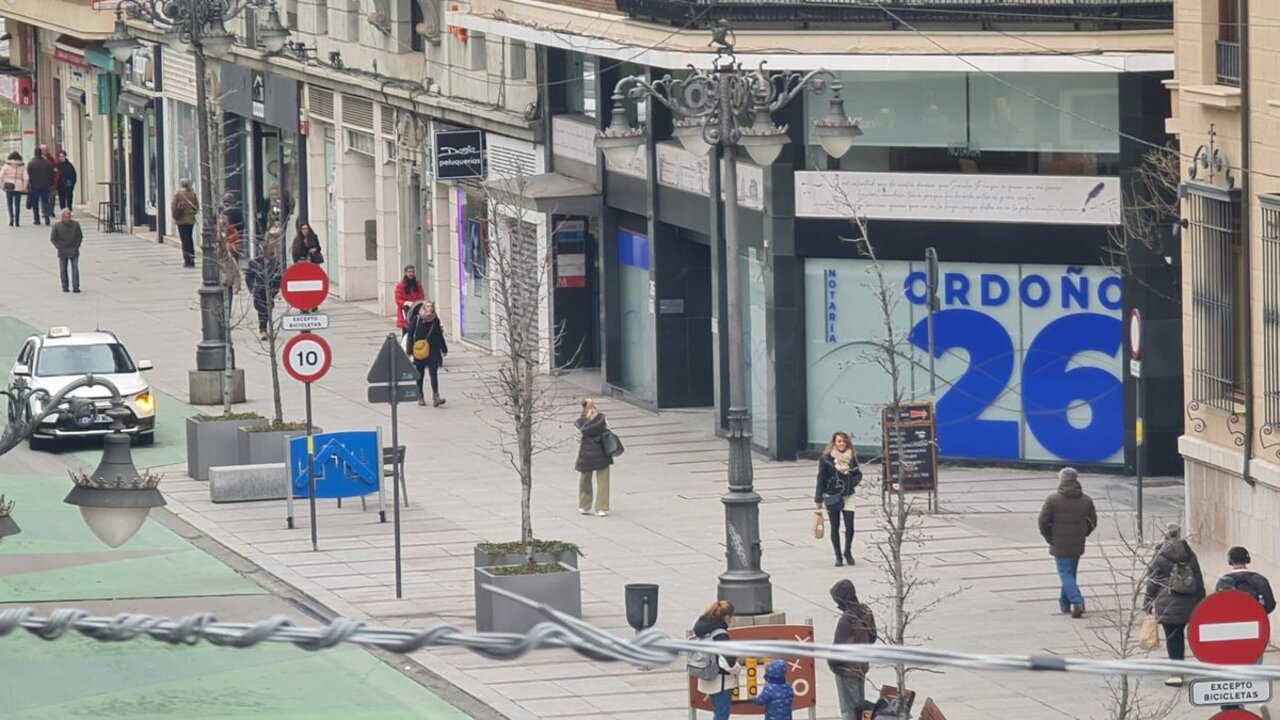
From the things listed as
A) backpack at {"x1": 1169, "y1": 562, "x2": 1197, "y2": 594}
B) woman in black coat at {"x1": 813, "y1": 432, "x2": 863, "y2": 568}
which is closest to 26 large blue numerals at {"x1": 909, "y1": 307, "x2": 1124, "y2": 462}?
woman in black coat at {"x1": 813, "y1": 432, "x2": 863, "y2": 568}

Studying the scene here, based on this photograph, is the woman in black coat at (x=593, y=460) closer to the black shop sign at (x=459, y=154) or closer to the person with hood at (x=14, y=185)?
the black shop sign at (x=459, y=154)

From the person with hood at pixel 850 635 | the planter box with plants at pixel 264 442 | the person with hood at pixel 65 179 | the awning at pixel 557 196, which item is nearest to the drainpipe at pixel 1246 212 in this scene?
the person with hood at pixel 850 635

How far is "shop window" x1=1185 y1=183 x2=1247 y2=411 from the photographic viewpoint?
22.8 meters

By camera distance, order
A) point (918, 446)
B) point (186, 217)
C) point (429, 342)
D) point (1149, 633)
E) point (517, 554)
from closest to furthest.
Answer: point (1149, 633) → point (517, 554) → point (918, 446) → point (429, 342) → point (186, 217)

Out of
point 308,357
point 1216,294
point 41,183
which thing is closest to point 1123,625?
point 1216,294

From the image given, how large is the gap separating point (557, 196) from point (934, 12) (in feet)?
30.4

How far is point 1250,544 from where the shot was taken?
22.2 m

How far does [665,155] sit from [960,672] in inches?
612

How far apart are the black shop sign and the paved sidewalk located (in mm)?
4048

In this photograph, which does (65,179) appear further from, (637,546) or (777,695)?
(777,695)

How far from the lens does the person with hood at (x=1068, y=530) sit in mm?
22594

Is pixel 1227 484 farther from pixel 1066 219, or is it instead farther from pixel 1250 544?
pixel 1066 219

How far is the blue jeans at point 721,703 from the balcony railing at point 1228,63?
8.18m

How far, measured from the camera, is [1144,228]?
2855cm
